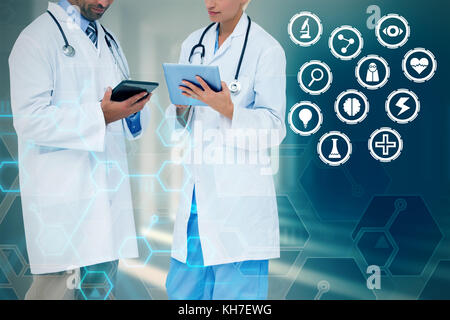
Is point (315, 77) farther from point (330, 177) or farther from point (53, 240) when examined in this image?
point (53, 240)

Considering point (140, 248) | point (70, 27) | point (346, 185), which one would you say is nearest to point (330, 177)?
point (346, 185)

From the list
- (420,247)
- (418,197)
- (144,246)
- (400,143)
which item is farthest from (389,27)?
(144,246)

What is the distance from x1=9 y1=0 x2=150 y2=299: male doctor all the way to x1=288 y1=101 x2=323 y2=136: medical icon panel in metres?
0.40

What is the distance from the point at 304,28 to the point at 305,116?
24cm

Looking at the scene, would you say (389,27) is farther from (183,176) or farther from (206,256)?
(206,256)

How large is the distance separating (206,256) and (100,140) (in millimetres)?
413

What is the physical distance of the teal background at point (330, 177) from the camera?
137 centimetres

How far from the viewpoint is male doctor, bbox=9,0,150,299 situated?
1.28 meters

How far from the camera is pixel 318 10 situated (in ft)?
4.55

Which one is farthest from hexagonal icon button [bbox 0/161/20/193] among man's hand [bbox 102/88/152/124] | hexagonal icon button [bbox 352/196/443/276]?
hexagonal icon button [bbox 352/196/443/276]

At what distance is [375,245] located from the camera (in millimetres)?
1377

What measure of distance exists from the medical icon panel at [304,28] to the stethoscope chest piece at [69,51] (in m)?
0.58

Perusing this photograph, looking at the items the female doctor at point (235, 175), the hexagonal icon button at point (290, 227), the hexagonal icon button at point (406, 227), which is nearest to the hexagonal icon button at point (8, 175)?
the female doctor at point (235, 175)

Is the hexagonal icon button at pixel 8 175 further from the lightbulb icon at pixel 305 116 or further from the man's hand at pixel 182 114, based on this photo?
the lightbulb icon at pixel 305 116
